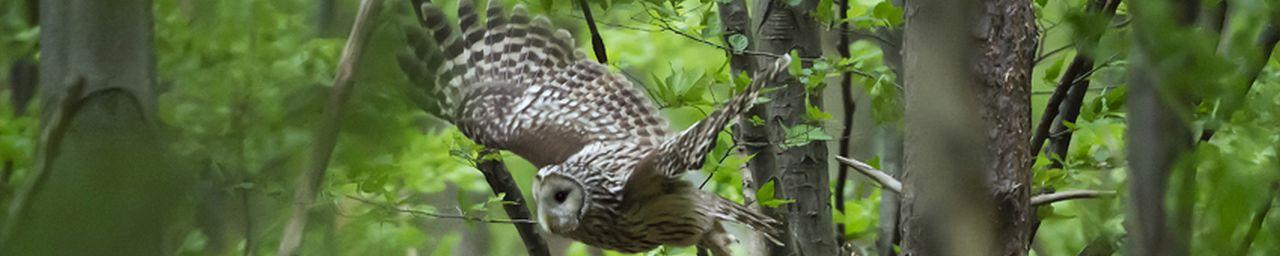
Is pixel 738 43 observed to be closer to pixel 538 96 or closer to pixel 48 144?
pixel 538 96

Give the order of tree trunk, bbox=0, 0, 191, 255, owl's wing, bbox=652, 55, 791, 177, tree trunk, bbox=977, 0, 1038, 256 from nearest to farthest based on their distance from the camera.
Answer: tree trunk, bbox=0, 0, 191, 255 → tree trunk, bbox=977, 0, 1038, 256 → owl's wing, bbox=652, 55, 791, 177

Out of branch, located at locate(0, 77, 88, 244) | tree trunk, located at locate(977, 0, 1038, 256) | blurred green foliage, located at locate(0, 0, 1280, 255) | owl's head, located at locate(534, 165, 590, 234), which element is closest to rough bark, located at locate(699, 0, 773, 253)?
owl's head, located at locate(534, 165, 590, 234)

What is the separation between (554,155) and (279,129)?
Result: 2059 mm

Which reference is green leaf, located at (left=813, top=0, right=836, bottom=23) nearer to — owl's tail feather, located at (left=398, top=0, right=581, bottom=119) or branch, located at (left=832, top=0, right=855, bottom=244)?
branch, located at (left=832, top=0, right=855, bottom=244)

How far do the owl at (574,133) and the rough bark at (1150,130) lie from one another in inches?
64.4

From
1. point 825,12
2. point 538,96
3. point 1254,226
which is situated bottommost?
point 538,96

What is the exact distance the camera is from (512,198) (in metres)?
2.32

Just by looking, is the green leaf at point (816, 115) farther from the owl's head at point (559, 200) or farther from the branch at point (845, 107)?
the owl's head at point (559, 200)

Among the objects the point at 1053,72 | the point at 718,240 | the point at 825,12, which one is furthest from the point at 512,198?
the point at 1053,72

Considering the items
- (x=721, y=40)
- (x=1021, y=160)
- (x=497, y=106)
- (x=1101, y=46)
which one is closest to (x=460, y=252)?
(x=497, y=106)

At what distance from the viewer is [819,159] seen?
2.32m

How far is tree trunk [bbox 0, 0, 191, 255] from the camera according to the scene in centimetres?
26

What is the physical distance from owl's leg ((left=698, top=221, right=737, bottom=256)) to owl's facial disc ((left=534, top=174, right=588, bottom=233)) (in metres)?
0.21

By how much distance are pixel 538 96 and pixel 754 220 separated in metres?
0.65
